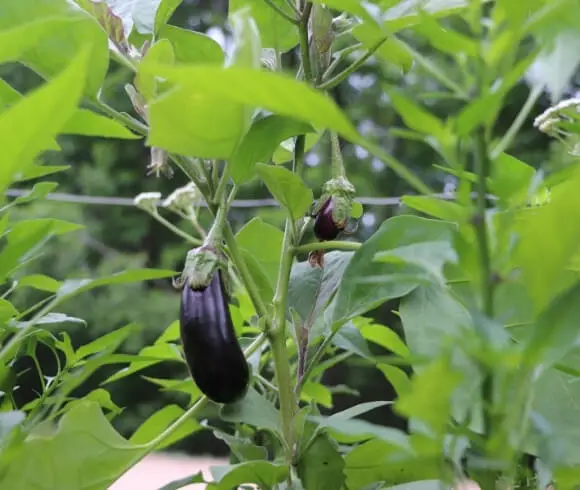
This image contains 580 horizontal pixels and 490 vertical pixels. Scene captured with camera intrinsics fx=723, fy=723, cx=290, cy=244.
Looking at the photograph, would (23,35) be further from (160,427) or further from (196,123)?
(160,427)

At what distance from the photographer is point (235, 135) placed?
218 millimetres

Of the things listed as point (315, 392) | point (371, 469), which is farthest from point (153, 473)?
point (371, 469)

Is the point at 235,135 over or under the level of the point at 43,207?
over

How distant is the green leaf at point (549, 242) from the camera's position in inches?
6.4

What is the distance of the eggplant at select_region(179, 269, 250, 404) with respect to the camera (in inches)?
11.0

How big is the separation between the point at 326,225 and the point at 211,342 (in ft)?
0.26

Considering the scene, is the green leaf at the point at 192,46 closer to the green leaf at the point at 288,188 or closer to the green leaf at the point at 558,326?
the green leaf at the point at 288,188

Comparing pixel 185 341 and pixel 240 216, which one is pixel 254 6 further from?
pixel 240 216

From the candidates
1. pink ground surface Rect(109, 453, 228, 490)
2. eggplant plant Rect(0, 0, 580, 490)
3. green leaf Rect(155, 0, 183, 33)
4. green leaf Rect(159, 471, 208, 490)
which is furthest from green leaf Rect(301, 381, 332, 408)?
pink ground surface Rect(109, 453, 228, 490)

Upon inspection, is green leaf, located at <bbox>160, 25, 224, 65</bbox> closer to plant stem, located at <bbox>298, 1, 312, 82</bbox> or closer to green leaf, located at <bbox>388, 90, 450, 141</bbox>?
plant stem, located at <bbox>298, 1, 312, 82</bbox>

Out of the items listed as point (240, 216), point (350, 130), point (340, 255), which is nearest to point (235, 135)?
point (350, 130)

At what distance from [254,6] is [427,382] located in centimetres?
24

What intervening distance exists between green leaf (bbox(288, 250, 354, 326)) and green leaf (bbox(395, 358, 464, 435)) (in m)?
0.18

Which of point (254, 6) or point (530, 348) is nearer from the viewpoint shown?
point (530, 348)
